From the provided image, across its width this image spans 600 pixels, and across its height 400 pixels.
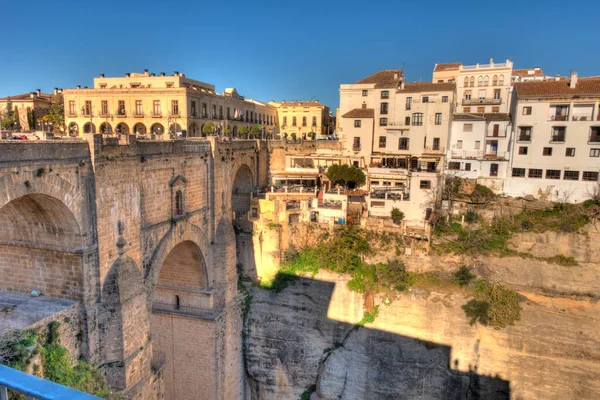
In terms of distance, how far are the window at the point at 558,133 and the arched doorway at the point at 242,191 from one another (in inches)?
691

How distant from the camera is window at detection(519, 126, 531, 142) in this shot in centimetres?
2564

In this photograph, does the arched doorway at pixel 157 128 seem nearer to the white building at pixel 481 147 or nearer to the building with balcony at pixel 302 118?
the building with balcony at pixel 302 118

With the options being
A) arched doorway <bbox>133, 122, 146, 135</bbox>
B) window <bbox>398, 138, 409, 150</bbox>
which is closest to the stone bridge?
window <bbox>398, 138, 409, 150</bbox>

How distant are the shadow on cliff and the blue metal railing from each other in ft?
60.5

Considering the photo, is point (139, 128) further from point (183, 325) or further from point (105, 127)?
point (183, 325)

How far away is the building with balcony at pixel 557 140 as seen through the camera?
23953 millimetres

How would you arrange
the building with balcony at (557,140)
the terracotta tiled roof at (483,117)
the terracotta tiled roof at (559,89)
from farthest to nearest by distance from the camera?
the terracotta tiled roof at (483,117)
the terracotta tiled roof at (559,89)
the building with balcony at (557,140)

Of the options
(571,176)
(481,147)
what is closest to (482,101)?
(481,147)

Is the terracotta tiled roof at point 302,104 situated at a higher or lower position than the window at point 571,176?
higher

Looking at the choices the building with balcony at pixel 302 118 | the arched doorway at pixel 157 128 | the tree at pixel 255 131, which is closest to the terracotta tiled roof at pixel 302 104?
the building with balcony at pixel 302 118

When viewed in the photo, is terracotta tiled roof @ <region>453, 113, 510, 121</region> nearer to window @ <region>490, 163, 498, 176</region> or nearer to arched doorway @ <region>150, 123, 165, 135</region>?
window @ <region>490, 163, 498, 176</region>

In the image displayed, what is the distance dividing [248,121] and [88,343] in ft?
110

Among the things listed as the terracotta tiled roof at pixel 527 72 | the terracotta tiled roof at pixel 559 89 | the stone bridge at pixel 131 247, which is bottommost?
the stone bridge at pixel 131 247

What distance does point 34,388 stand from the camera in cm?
222
